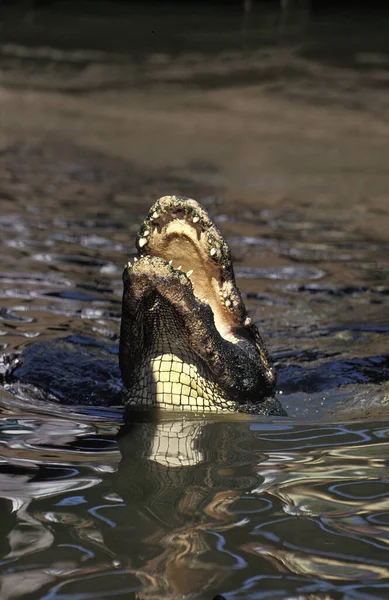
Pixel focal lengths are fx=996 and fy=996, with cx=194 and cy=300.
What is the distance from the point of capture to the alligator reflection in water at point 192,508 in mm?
2816

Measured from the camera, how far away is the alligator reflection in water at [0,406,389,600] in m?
2.82

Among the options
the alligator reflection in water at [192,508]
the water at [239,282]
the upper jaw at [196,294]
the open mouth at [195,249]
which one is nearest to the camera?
the alligator reflection in water at [192,508]

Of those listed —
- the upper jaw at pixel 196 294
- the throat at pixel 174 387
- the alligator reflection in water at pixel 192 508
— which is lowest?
the alligator reflection in water at pixel 192 508

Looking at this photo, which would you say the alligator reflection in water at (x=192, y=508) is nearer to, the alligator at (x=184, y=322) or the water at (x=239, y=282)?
the water at (x=239, y=282)

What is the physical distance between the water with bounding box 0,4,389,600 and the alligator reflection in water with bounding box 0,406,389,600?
0.03ft

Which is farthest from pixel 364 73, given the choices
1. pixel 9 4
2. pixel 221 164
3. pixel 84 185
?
pixel 9 4

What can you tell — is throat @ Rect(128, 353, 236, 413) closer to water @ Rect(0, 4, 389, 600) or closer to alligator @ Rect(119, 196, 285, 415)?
alligator @ Rect(119, 196, 285, 415)

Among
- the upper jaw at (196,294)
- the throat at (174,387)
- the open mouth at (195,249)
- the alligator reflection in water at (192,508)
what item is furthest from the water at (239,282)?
the open mouth at (195,249)

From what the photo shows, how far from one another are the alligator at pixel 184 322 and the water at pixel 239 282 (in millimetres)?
163

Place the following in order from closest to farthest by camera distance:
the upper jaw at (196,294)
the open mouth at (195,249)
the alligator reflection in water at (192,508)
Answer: the alligator reflection in water at (192,508), the upper jaw at (196,294), the open mouth at (195,249)

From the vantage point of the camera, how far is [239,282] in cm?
757

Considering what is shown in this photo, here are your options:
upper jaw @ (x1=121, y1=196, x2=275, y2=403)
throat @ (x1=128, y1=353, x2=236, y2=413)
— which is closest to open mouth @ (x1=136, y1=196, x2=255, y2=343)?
upper jaw @ (x1=121, y1=196, x2=275, y2=403)

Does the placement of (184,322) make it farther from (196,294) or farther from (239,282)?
(239,282)

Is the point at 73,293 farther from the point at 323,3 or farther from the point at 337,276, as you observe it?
the point at 323,3
